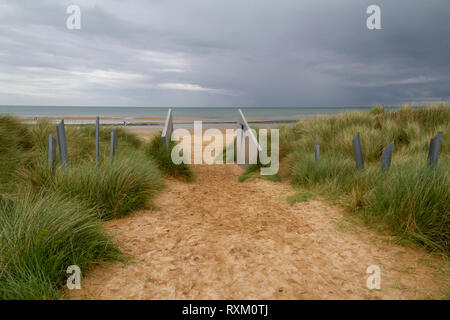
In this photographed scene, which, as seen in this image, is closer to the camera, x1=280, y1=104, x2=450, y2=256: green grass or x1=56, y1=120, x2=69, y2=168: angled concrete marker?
x1=280, y1=104, x2=450, y2=256: green grass

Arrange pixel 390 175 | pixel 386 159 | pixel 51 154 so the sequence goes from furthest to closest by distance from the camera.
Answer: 1. pixel 386 159
2. pixel 390 175
3. pixel 51 154

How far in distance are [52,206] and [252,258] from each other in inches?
89.3

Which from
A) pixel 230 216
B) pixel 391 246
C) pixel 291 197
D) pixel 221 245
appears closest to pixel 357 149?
pixel 291 197

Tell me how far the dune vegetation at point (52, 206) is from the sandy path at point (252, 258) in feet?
0.86

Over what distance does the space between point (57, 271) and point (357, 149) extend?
5.42 meters

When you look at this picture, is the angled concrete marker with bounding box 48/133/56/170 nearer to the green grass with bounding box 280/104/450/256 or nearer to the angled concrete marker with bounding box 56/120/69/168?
the angled concrete marker with bounding box 56/120/69/168

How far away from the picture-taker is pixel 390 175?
15.0ft

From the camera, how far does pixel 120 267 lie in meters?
2.73

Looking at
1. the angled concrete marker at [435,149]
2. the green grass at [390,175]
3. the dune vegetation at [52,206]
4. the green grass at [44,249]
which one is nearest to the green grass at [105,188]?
the dune vegetation at [52,206]

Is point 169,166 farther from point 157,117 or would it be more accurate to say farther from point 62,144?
point 157,117

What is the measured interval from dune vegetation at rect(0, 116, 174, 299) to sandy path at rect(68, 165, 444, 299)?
10.3 inches

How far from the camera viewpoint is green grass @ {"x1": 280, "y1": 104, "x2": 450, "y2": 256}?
3.35 m

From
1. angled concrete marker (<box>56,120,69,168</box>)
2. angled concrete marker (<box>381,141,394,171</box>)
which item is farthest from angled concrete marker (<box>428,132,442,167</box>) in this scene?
angled concrete marker (<box>56,120,69,168</box>)

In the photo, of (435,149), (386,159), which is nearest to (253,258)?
(435,149)
